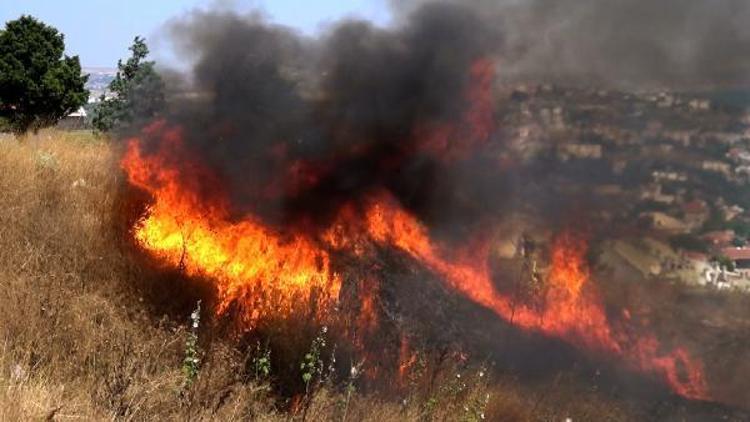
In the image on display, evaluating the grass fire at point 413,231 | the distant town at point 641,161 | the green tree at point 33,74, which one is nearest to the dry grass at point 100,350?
the grass fire at point 413,231

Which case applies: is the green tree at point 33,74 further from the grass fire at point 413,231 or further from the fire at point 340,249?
the fire at point 340,249

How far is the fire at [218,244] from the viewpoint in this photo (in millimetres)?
7699

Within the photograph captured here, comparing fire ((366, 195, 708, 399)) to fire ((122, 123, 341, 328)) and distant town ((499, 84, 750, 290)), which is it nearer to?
distant town ((499, 84, 750, 290))

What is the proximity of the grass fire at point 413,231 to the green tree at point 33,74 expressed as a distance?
2335 cm

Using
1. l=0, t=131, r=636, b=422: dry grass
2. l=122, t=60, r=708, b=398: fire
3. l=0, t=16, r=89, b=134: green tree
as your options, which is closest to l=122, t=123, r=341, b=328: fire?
l=122, t=60, r=708, b=398: fire

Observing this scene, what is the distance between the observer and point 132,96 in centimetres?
1285

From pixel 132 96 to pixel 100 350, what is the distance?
8498 mm

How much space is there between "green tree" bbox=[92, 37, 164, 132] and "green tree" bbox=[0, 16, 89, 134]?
8648 mm

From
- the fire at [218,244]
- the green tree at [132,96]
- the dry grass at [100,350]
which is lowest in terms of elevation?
the dry grass at [100,350]

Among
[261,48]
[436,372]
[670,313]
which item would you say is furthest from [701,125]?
[261,48]

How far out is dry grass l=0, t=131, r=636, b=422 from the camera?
16.0ft

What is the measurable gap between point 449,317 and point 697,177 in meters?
5.48

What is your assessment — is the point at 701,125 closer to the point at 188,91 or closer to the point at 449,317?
the point at 449,317

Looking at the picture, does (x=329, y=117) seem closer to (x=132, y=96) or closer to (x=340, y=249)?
(x=340, y=249)
